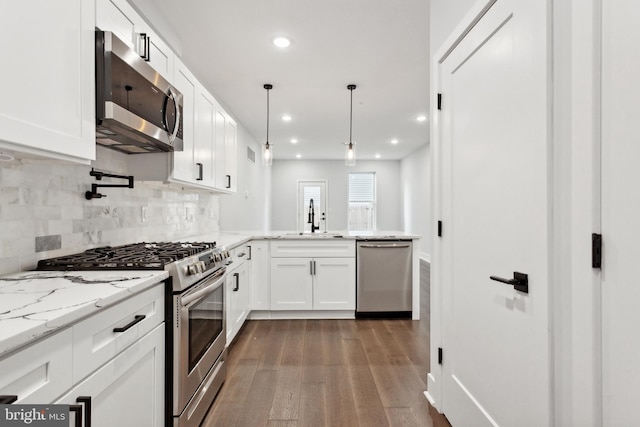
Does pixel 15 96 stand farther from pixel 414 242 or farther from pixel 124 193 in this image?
pixel 414 242

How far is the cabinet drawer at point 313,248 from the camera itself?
141 inches

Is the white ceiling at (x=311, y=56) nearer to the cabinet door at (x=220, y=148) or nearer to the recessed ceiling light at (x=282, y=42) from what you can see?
the recessed ceiling light at (x=282, y=42)

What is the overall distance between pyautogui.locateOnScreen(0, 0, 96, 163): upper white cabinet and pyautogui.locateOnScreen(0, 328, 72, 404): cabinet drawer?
613 millimetres

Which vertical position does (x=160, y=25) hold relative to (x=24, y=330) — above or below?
above

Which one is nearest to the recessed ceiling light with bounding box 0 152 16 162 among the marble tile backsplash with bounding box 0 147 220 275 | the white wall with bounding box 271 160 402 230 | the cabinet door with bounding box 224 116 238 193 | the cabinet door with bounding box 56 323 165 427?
the marble tile backsplash with bounding box 0 147 220 275

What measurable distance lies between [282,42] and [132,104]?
5.73 ft

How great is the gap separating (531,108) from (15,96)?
5.54ft

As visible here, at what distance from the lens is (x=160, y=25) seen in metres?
2.49

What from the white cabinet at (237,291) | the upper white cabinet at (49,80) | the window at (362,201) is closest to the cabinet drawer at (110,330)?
the upper white cabinet at (49,80)

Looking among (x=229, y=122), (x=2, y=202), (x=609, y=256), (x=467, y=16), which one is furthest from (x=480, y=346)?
(x=229, y=122)

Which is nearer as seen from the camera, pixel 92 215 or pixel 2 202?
pixel 2 202

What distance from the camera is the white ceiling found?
2.47 metres

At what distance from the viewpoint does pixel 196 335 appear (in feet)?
5.71

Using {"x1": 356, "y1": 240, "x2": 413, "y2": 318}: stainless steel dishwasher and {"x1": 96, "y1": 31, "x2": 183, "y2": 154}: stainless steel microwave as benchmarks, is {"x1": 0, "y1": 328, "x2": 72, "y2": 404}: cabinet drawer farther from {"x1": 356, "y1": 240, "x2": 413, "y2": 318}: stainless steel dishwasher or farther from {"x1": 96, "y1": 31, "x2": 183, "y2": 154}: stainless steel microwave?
{"x1": 356, "y1": 240, "x2": 413, "y2": 318}: stainless steel dishwasher
